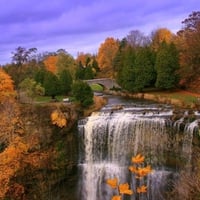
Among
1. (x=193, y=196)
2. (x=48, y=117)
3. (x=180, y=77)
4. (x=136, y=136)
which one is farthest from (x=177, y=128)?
(x=180, y=77)

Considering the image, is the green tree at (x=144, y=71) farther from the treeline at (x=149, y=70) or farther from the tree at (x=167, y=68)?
the tree at (x=167, y=68)

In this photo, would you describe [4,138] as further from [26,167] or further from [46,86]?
[46,86]

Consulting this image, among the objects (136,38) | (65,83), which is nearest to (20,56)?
(65,83)

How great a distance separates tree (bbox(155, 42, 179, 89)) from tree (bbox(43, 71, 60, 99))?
30.4 feet

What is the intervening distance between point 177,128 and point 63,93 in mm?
15827

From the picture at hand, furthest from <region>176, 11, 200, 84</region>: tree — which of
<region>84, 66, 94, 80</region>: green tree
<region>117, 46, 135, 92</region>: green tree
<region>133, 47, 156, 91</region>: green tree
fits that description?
<region>84, 66, 94, 80</region>: green tree

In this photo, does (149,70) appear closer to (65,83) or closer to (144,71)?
(144,71)

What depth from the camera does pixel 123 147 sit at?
20.3 metres

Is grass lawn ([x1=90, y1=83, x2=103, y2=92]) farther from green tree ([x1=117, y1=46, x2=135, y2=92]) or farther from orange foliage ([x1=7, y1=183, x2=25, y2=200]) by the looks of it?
orange foliage ([x1=7, y1=183, x2=25, y2=200])

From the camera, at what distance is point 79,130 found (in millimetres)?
21891

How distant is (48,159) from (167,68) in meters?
14.7

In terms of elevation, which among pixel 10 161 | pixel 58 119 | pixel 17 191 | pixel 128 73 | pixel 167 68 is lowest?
pixel 17 191

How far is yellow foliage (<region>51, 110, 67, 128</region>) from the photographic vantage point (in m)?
22.2

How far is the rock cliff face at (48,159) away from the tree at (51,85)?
Result: 28.1 ft
